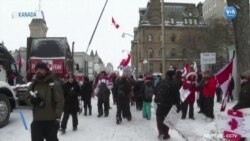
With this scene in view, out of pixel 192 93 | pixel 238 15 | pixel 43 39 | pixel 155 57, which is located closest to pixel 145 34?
pixel 155 57

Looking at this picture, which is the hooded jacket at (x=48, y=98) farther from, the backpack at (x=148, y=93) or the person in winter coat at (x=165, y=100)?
the backpack at (x=148, y=93)

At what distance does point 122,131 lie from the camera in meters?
14.1

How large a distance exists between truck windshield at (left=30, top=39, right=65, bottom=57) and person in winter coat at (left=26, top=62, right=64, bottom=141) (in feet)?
50.2

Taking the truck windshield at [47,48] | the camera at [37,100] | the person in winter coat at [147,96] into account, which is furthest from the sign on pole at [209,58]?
the camera at [37,100]

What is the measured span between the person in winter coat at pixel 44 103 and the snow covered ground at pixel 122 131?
4257 millimetres

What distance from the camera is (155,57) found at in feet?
340

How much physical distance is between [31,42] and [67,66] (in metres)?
2.30

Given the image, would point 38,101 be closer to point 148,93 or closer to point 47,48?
point 148,93

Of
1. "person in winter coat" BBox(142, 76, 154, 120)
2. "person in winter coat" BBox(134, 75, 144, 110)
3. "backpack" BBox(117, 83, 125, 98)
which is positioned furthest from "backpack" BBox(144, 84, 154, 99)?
"person in winter coat" BBox(134, 75, 144, 110)

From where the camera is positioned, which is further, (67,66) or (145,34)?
(145,34)

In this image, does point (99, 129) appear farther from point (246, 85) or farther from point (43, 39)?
point (43, 39)

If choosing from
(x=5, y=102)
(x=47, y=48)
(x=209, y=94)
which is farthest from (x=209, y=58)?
(x=5, y=102)

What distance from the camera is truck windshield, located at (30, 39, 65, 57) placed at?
2357cm

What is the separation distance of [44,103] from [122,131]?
6.22 m
